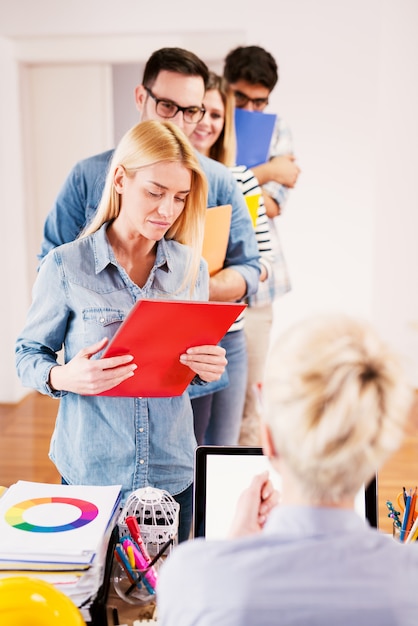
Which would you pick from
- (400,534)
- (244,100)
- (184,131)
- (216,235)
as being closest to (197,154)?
(184,131)

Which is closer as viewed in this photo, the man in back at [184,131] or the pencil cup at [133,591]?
the pencil cup at [133,591]

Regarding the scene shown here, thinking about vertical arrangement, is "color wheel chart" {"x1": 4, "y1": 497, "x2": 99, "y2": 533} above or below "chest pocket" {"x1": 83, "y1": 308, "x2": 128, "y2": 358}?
below

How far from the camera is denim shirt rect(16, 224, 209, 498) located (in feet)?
4.93

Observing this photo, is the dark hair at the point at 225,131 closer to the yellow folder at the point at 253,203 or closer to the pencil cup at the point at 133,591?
the yellow folder at the point at 253,203

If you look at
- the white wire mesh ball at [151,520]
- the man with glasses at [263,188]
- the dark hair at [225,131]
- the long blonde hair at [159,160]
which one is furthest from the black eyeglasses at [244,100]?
the white wire mesh ball at [151,520]

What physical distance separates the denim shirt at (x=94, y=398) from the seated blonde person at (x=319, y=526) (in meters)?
0.80

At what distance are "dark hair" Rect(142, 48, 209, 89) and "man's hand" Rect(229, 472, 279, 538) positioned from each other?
4.72ft

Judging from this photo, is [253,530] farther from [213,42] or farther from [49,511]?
[213,42]

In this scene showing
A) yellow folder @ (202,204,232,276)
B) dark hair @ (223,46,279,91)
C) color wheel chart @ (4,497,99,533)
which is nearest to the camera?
color wheel chart @ (4,497,99,533)

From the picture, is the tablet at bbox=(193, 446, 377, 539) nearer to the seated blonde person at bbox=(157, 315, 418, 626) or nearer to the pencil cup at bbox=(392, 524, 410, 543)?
the pencil cup at bbox=(392, 524, 410, 543)

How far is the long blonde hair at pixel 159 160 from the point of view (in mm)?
1546

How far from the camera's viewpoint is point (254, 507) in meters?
1.00

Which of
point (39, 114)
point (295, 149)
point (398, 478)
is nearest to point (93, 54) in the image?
point (39, 114)

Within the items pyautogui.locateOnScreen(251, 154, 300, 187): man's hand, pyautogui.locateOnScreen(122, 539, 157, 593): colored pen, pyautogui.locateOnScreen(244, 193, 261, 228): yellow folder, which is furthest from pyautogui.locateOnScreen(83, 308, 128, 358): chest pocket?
pyautogui.locateOnScreen(251, 154, 300, 187): man's hand
